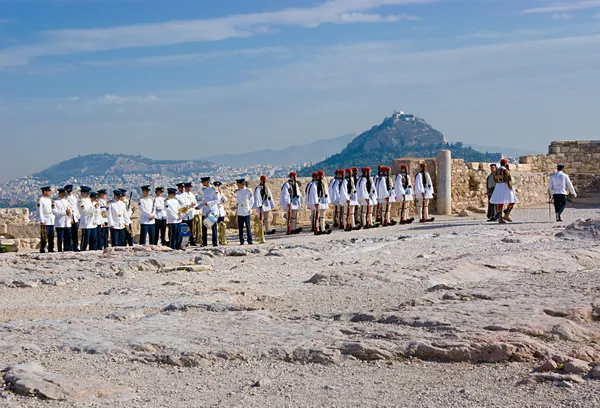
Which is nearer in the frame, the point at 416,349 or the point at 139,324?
the point at 416,349

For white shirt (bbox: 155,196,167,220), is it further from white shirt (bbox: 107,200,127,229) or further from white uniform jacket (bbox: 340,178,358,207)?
white uniform jacket (bbox: 340,178,358,207)

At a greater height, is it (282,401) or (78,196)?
(78,196)

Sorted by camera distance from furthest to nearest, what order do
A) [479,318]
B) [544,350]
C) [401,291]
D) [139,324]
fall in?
[401,291] → [139,324] → [479,318] → [544,350]

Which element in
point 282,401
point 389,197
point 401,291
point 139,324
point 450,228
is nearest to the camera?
point 282,401

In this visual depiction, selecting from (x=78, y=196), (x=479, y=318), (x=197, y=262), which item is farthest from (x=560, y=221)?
(x=479, y=318)

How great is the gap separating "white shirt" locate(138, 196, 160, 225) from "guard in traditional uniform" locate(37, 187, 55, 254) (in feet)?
6.33

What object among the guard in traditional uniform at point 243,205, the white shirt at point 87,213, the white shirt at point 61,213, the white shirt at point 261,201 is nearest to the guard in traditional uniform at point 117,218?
the white shirt at point 87,213

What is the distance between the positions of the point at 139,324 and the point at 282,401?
8.84ft

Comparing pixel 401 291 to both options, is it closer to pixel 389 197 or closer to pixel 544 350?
pixel 544 350

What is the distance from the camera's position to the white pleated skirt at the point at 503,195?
19.3m

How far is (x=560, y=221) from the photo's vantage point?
62.1ft

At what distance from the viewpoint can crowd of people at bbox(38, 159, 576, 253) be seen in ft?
59.3

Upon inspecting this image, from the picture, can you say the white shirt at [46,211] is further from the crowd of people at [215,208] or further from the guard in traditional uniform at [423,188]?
the guard in traditional uniform at [423,188]

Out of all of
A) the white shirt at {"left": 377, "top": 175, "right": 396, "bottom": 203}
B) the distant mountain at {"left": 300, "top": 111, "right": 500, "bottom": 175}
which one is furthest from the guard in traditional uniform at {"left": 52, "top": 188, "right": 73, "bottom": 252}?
the distant mountain at {"left": 300, "top": 111, "right": 500, "bottom": 175}
